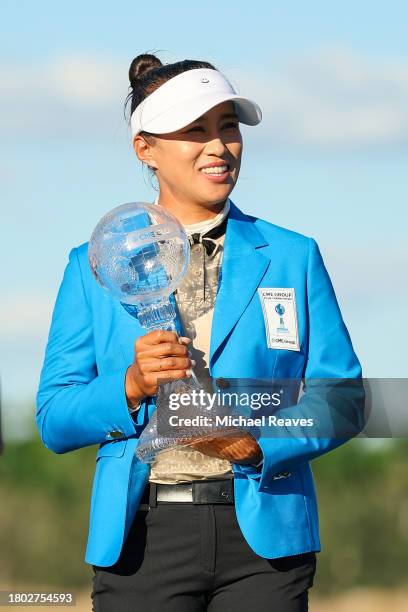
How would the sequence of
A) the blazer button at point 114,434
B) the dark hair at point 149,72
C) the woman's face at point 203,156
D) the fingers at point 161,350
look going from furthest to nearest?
the dark hair at point 149,72 < the woman's face at point 203,156 < the blazer button at point 114,434 < the fingers at point 161,350

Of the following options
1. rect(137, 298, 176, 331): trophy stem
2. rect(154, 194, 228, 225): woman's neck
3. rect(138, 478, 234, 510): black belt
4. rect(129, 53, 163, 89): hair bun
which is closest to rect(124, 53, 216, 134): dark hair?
rect(129, 53, 163, 89): hair bun

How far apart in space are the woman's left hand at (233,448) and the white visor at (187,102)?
0.87m

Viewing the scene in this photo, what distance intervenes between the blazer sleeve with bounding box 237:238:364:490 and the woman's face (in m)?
0.32

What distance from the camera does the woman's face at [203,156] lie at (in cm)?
394

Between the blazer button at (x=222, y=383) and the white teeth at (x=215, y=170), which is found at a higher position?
the white teeth at (x=215, y=170)

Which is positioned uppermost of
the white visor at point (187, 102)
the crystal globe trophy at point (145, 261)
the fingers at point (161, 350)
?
the white visor at point (187, 102)

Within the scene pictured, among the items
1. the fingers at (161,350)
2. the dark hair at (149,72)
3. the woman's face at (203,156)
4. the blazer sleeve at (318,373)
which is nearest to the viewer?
the fingers at (161,350)

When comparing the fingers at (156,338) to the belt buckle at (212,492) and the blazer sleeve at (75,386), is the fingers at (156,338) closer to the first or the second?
the blazer sleeve at (75,386)

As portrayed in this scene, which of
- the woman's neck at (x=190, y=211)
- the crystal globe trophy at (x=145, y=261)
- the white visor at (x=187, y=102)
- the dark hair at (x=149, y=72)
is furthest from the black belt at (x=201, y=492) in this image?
the dark hair at (x=149, y=72)

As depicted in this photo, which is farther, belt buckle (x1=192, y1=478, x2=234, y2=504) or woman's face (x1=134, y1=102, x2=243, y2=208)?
woman's face (x1=134, y1=102, x2=243, y2=208)

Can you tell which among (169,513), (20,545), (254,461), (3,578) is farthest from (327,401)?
(20,545)

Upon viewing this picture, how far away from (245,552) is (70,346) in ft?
2.38

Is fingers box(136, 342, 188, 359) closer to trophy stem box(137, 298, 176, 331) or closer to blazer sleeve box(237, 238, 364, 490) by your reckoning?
trophy stem box(137, 298, 176, 331)

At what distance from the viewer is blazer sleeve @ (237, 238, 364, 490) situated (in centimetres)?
373
